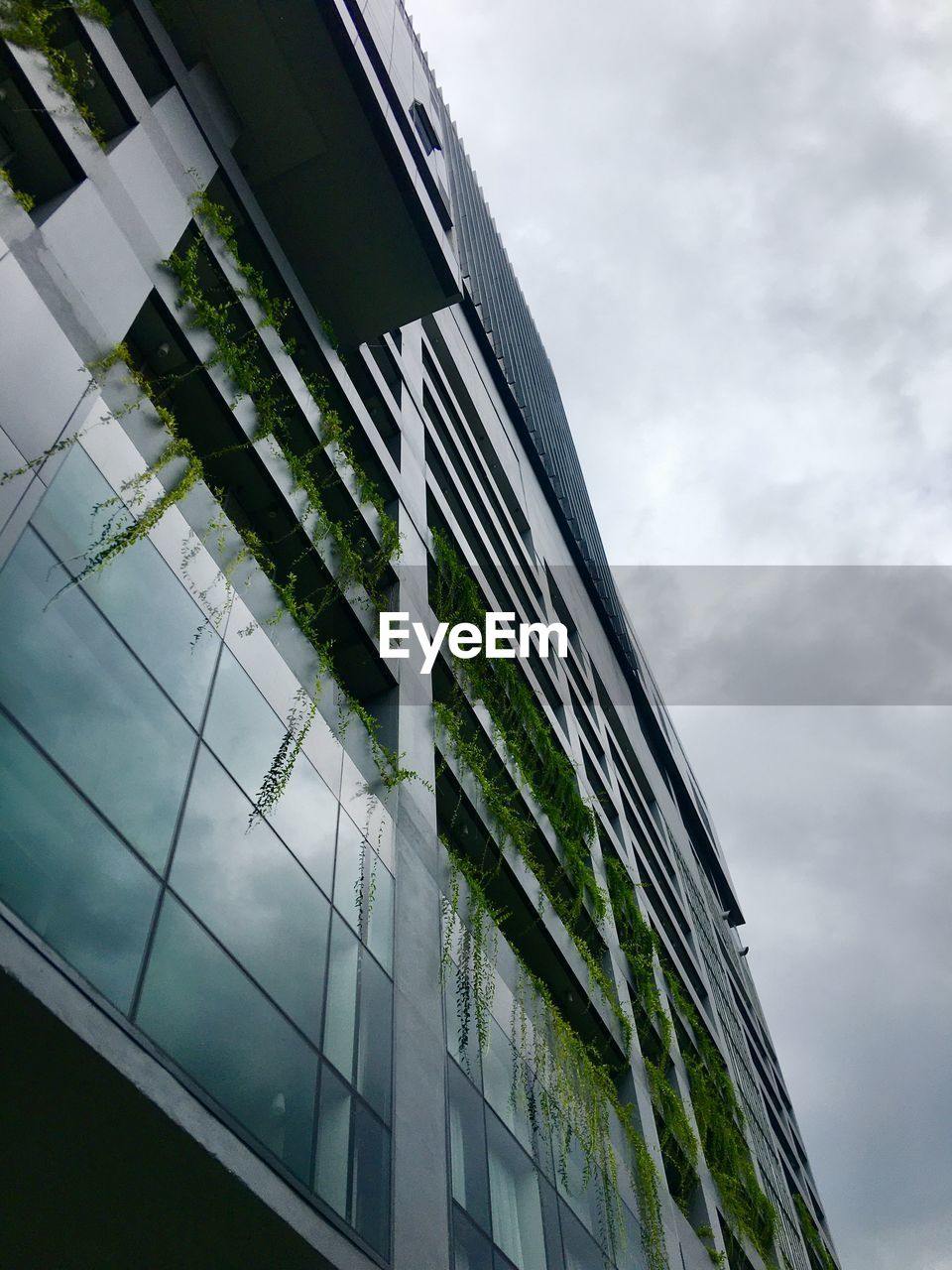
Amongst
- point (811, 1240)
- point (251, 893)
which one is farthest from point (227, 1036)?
point (811, 1240)

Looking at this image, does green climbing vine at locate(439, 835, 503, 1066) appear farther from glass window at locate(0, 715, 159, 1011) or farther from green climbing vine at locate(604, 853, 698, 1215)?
green climbing vine at locate(604, 853, 698, 1215)

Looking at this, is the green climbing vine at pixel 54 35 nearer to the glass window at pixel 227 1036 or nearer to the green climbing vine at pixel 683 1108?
the glass window at pixel 227 1036

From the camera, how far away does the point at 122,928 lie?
6676 mm

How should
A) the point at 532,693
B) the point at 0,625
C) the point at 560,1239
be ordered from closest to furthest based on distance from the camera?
the point at 0,625, the point at 560,1239, the point at 532,693

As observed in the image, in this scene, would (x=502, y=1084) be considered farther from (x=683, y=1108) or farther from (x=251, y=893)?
(x=683, y=1108)

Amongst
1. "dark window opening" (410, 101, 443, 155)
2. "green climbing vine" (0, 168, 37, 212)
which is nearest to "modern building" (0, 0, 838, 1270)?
"green climbing vine" (0, 168, 37, 212)

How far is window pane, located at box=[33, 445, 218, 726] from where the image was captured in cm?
→ 792

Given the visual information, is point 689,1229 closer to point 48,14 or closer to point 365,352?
point 365,352

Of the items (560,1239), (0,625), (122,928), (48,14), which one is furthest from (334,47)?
(560,1239)

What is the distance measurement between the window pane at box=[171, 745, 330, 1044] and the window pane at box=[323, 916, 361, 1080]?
0.16 metres

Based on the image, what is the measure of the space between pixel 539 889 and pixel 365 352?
10668mm

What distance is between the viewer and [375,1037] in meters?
9.42

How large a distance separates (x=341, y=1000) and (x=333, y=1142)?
1.29m

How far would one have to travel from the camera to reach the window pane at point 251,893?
779 centimetres
